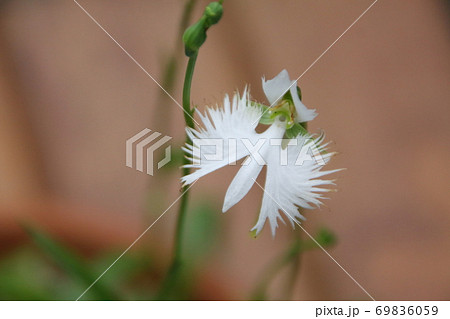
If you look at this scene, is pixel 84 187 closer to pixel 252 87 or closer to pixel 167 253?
pixel 167 253

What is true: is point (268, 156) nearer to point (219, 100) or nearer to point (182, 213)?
point (182, 213)

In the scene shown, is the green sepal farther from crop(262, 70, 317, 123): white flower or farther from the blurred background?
the blurred background

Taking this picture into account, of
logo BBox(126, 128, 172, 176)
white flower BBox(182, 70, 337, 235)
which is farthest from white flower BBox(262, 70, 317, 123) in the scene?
logo BBox(126, 128, 172, 176)

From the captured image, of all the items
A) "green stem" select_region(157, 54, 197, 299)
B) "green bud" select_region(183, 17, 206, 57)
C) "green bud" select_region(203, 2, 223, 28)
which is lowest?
"green stem" select_region(157, 54, 197, 299)

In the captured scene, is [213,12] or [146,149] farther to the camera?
[146,149]

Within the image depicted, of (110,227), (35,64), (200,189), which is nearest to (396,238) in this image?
(200,189)

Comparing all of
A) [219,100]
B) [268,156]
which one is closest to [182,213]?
[268,156]
